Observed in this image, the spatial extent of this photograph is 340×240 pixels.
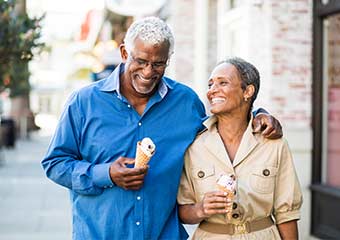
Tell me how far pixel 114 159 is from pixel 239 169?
2.04 ft

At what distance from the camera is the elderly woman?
3588 millimetres

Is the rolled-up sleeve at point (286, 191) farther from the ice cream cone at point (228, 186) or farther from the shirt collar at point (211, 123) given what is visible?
the ice cream cone at point (228, 186)

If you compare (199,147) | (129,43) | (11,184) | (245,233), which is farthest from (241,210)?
(11,184)

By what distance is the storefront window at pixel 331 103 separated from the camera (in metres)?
8.60

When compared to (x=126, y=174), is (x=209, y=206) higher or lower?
lower

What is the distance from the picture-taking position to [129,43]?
359 centimetres

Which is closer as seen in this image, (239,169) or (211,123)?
(239,169)

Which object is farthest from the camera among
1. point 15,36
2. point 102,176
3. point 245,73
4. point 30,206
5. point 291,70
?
point 30,206

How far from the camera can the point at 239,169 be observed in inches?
142

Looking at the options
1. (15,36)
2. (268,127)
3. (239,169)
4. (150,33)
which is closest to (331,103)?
(15,36)

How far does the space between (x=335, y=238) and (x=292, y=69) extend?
6.60 ft

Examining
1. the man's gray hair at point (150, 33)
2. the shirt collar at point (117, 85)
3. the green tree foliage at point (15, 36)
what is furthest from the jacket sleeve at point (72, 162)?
the green tree foliage at point (15, 36)

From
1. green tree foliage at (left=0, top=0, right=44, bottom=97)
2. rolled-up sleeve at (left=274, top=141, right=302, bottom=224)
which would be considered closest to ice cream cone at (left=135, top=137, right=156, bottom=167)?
rolled-up sleeve at (left=274, top=141, right=302, bottom=224)

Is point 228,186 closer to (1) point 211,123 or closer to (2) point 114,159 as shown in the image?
(1) point 211,123
